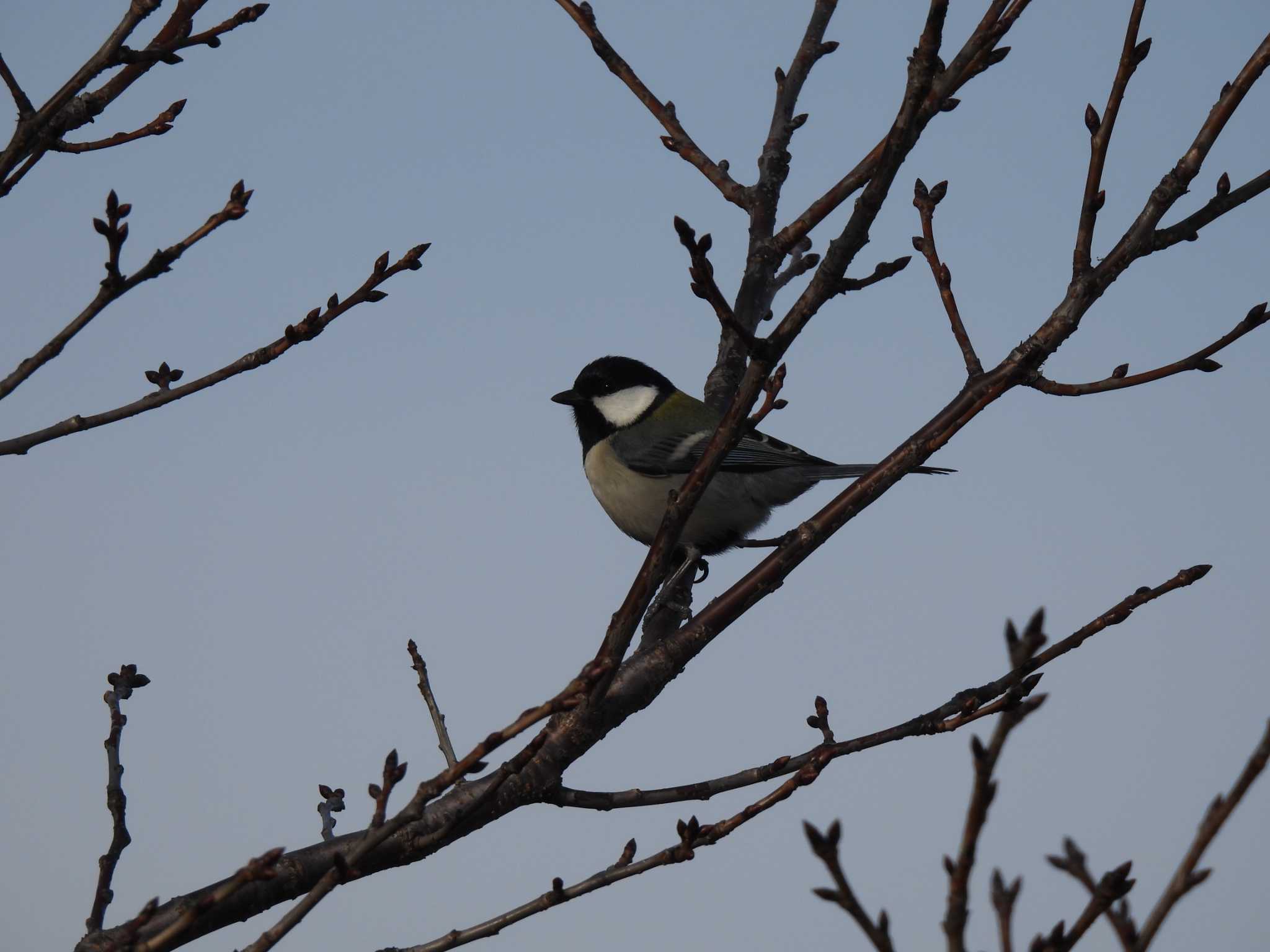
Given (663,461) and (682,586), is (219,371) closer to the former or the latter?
(682,586)

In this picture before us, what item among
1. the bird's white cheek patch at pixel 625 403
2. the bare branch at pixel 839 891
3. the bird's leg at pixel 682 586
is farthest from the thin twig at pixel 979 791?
the bird's white cheek patch at pixel 625 403

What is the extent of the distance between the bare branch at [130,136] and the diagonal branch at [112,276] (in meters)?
0.18

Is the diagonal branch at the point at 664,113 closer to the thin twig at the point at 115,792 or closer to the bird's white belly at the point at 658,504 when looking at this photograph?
the bird's white belly at the point at 658,504

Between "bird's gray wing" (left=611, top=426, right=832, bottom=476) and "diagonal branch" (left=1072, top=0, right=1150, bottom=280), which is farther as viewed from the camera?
"bird's gray wing" (left=611, top=426, right=832, bottom=476)

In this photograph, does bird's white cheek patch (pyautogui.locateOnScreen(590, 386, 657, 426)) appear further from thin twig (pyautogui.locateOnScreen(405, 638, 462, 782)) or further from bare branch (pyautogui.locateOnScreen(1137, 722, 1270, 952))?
bare branch (pyautogui.locateOnScreen(1137, 722, 1270, 952))

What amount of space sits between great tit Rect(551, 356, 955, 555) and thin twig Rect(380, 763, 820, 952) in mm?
2521

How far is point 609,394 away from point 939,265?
150 inches

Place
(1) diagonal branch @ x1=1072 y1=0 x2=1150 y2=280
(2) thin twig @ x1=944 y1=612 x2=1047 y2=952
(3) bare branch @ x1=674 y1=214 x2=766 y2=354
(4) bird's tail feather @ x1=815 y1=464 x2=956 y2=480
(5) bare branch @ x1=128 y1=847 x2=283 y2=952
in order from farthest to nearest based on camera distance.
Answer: (4) bird's tail feather @ x1=815 y1=464 x2=956 y2=480
(1) diagonal branch @ x1=1072 y1=0 x2=1150 y2=280
(3) bare branch @ x1=674 y1=214 x2=766 y2=354
(5) bare branch @ x1=128 y1=847 x2=283 y2=952
(2) thin twig @ x1=944 y1=612 x2=1047 y2=952

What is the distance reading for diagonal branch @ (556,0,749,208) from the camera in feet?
15.2

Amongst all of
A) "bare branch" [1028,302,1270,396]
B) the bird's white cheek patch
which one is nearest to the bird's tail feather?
the bird's white cheek patch

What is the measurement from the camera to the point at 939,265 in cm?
364

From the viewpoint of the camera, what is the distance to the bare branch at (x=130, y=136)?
2992 millimetres

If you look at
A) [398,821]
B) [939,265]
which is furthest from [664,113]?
[398,821]

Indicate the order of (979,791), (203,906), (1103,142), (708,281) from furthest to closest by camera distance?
(1103,142)
(708,281)
(203,906)
(979,791)
